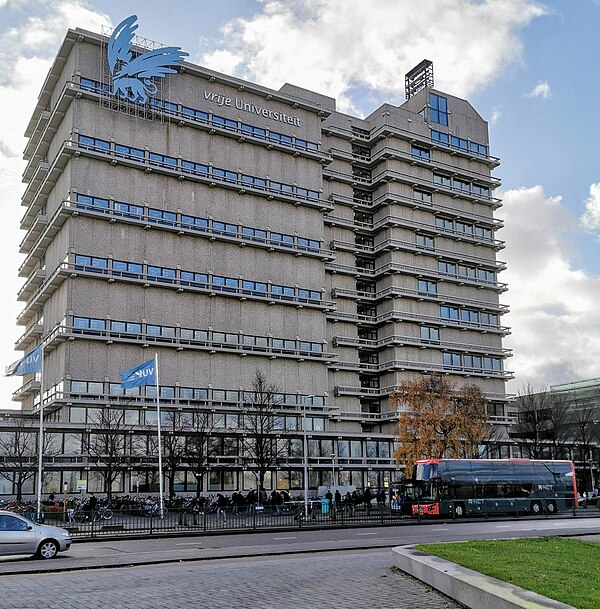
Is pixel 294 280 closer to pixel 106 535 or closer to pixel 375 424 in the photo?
pixel 375 424

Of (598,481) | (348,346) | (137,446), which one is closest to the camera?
(137,446)

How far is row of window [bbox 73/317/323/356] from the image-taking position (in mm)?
72250

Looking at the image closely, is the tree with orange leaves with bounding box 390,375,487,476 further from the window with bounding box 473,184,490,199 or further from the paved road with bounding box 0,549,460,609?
the paved road with bounding box 0,549,460,609

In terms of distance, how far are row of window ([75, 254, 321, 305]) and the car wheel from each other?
50400mm

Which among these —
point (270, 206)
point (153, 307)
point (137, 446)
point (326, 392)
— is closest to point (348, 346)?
point (326, 392)

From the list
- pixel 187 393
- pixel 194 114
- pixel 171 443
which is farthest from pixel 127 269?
pixel 171 443

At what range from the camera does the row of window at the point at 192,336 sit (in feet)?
237

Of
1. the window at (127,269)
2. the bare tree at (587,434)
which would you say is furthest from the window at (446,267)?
the window at (127,269)

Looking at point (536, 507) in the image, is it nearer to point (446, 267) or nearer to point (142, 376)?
point (142, 376)

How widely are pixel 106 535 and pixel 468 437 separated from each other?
154 feet

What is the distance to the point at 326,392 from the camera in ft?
279

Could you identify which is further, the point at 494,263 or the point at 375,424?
the point at 494,263

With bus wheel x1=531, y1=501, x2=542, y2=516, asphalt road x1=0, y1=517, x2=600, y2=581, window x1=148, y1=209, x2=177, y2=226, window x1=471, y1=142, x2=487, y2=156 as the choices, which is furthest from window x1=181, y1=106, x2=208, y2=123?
asphalt road x1=0, y1=517, x2=600, y2=581

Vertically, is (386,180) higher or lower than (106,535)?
higher
